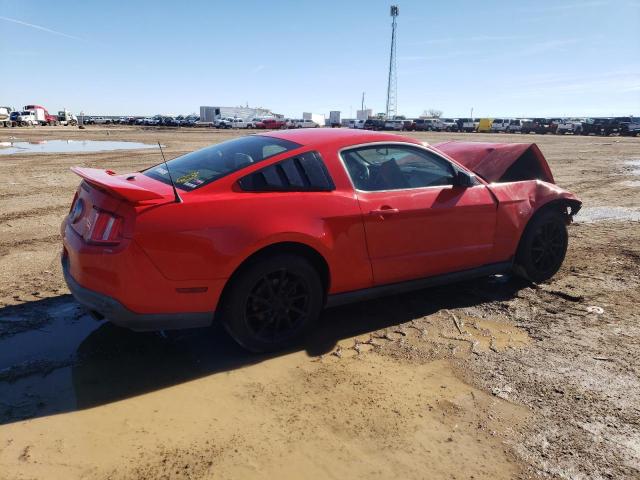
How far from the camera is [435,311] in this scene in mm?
4391

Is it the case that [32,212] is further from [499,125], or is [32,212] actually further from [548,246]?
[499,125]

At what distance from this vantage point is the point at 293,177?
364 centimetres

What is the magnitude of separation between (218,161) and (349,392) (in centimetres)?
195

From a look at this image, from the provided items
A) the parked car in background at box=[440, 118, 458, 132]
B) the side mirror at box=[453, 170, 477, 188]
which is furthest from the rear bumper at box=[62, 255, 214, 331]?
the parked car in background at box=[440, 118, 458, 132]

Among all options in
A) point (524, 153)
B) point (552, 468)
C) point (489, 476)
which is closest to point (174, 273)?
point (489, 476)

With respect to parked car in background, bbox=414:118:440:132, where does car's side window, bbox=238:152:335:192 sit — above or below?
above

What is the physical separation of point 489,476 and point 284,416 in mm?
1132

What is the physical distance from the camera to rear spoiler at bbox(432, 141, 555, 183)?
4.96 metres

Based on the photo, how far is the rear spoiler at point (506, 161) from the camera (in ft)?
16.3

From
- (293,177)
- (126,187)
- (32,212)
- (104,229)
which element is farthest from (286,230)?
(32,212)

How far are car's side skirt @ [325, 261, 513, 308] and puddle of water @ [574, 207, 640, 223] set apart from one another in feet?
13.5

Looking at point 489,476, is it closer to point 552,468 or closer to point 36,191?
point 552,468

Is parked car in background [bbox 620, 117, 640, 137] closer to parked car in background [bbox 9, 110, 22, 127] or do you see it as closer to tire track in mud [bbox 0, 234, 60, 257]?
tire track in mud [bbox 0, 234, 60, 257]

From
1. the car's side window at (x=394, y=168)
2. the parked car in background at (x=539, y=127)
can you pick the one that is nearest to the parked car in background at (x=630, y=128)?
the parked car in background at (x=539, y=127)
